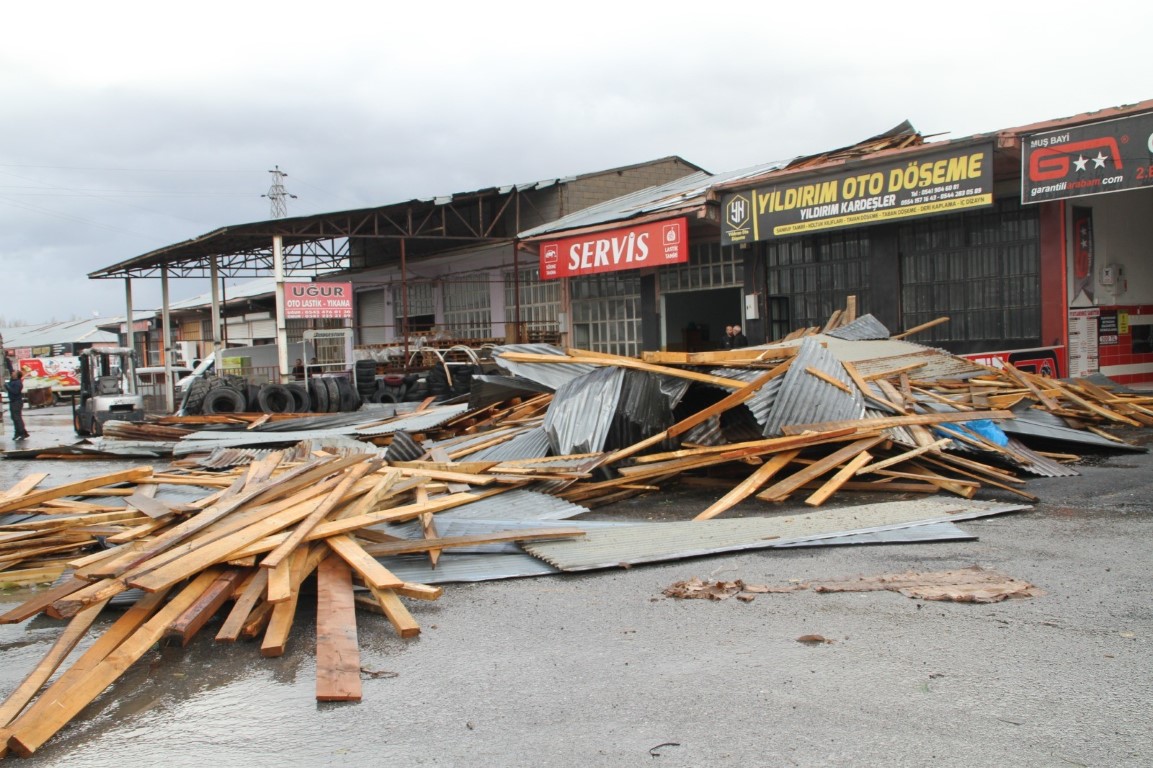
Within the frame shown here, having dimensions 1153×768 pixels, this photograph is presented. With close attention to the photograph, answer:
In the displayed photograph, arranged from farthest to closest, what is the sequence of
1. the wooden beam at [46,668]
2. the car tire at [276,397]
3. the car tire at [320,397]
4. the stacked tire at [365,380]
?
the stacked tire at [365,380], the car tire at [320,397], the car tire at [276,397], the wooden beam at [46,668]

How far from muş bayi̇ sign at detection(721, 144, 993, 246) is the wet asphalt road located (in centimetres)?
990

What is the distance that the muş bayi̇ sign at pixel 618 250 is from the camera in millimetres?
19292

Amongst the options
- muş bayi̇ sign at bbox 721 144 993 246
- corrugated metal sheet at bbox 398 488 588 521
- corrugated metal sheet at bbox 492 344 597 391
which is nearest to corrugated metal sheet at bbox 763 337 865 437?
corrugated metal sheet at bbox 398 488 588 521

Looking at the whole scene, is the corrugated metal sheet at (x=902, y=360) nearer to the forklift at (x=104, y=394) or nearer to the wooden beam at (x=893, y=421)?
the wooden beam at (x=893, y=421)

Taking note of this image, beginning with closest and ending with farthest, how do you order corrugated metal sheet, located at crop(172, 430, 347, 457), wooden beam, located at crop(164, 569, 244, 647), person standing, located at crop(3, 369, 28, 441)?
wooden beam, located at crop(164, 569, 244, 647) < corrugated metal sheet, located at crop(172, 430, 347, 457) < person standing, located at crop(3, 369, 28, 441)

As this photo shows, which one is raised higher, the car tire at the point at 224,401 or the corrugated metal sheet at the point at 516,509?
the car tire at the point at 224,401

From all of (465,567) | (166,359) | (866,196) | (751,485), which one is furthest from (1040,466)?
(166,359)

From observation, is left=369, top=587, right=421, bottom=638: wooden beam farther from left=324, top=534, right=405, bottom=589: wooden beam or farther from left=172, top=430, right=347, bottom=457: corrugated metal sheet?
left=172, top=430, right=347, bottom=457: corrugated metal sheet

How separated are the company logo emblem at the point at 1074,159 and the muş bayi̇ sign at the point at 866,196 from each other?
74 centimetres

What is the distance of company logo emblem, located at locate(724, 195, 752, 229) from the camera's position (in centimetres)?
1811

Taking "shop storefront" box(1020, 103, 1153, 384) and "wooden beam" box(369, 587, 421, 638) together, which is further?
"shop storefront" box(1020, 103, 1153, 384)

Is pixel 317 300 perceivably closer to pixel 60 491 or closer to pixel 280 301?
pixel 280 301

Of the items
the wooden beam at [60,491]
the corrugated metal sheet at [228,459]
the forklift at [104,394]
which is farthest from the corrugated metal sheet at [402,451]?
the forklift at [104,394]

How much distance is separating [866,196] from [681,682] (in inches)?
537
